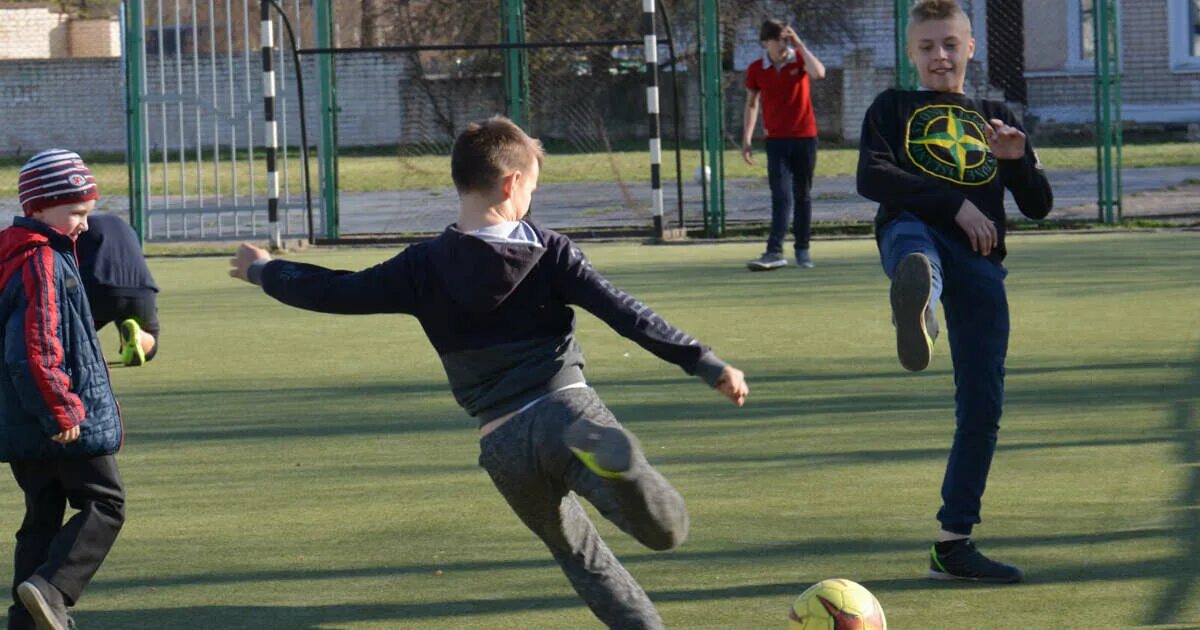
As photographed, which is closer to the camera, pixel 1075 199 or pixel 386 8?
pixel 1075 199

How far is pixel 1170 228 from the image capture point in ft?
53.0

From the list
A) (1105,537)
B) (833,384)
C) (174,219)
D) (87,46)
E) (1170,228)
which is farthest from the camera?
(87,46)

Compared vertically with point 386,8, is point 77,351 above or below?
below

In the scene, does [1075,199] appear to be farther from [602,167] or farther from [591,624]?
[591,624]

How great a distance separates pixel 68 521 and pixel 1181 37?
28205mm

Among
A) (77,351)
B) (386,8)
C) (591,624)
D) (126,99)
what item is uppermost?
(386,8)

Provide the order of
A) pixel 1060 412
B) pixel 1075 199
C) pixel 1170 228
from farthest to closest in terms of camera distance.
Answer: pixel 1075 199 → pixel 1170 228 → pixel 1060 412

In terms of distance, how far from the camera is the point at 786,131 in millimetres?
13367

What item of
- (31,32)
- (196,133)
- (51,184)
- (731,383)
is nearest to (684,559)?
(731,383)

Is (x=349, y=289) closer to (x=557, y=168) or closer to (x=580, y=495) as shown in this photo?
(x=580, y=495)

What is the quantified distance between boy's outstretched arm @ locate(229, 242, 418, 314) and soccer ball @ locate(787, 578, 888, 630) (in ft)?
4.05

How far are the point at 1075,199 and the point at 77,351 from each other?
1614 cm

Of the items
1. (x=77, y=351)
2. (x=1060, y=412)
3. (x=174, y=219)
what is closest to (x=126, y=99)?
(x=174, y=219)

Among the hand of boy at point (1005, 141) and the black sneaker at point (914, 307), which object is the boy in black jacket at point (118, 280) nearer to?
the black sneaker at point (914, 307)
